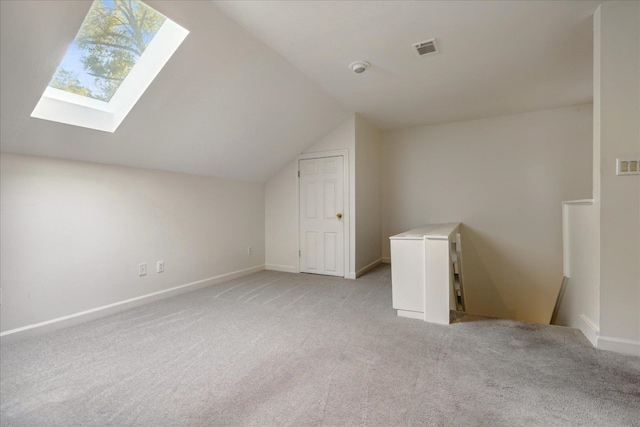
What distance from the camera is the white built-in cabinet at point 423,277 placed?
237 cm

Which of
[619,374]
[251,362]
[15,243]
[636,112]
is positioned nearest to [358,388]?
[251,362]

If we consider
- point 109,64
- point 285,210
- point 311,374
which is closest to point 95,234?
point 109,64

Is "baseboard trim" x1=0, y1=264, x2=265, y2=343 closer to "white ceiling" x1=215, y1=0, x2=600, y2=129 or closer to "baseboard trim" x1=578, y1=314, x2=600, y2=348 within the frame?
"white ceiling" x1=215, y1=0, x2=600, y2=129

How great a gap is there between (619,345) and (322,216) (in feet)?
10.7

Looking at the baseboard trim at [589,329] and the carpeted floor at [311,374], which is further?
the baseboard trim at [589,329]

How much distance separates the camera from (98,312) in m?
2.54

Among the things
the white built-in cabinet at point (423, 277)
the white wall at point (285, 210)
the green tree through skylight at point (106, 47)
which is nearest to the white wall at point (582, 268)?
the white built-in cabinet at point (423, 277)

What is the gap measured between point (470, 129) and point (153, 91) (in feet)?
14.8

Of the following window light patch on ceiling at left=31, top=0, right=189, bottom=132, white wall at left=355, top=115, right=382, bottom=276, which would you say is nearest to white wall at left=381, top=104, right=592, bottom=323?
white wall at left=355, top=115, right=382, bottom=276

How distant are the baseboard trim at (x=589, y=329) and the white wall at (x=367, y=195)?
242 cm

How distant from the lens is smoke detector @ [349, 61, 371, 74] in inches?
105

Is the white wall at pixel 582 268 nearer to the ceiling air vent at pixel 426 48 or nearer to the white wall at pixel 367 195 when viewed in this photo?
the ceiling air vent at pixel 426 48

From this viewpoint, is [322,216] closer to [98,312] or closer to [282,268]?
[282,268]

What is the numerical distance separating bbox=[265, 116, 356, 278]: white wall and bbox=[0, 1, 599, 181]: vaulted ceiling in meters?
0.50
